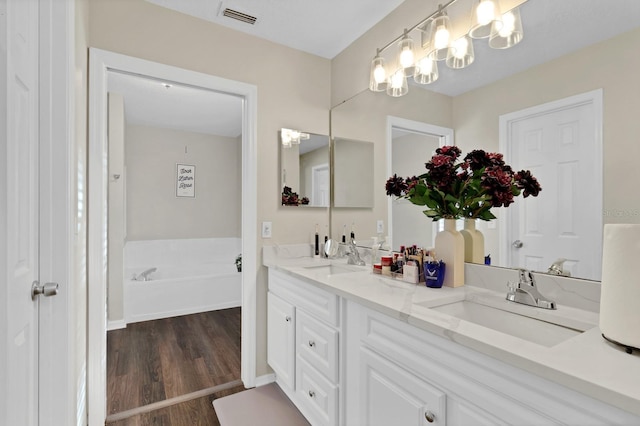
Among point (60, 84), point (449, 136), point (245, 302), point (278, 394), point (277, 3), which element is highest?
point (277, 3)

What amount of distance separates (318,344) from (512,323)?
34.1 inches

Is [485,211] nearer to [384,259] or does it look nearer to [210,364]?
[384,259]

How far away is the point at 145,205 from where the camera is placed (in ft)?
14.6

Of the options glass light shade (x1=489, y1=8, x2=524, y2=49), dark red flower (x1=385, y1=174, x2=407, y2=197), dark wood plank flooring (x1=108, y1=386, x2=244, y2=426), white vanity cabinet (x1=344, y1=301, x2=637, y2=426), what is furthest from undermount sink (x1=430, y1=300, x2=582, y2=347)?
dark wood plank flooring (x1=108, y1=386, x2=244, y2=426)

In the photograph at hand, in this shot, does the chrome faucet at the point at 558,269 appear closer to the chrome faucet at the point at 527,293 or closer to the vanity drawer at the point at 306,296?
the chrome faucet at the point at 527,293

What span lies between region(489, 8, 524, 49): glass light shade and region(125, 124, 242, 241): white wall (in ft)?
14.1

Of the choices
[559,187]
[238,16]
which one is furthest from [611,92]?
[238,16]

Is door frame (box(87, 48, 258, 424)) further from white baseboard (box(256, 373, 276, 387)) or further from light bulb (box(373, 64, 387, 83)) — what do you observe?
light bulb (box(373, 64, 387, 83))

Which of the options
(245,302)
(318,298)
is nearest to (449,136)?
(318,298)

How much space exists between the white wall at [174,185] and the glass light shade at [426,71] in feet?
12.6

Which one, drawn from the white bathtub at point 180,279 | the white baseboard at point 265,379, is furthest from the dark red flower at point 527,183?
the white bathtub at point 180,279

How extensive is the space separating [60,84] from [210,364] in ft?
6.86

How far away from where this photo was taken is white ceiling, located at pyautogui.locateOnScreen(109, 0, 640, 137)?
3.63 feet

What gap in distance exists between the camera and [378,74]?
201 centimetres
